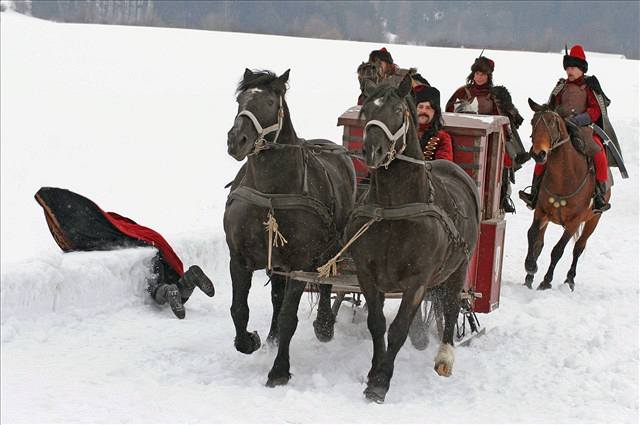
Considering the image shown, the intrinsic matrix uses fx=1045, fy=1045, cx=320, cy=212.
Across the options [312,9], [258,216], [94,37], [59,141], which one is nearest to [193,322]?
[258,216]

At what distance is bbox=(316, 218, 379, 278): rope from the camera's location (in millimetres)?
7023

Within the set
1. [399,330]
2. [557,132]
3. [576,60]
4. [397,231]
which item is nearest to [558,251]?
[557,132]

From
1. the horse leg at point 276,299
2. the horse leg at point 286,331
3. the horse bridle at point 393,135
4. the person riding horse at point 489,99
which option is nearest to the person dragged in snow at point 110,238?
the horse leg at point 276,299

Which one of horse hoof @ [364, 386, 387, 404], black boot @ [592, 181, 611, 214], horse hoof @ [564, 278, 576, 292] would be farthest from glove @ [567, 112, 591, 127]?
horse hoof @ [364, 386, 387, 404]


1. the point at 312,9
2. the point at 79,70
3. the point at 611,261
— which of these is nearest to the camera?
the point at 611,261

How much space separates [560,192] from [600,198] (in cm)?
50

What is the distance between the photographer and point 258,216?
7391 millimetres

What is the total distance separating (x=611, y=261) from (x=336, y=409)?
8091mm

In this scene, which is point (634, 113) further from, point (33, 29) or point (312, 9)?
point (312, 9)

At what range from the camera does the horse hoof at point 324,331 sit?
27.8ft

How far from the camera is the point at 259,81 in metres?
7.32

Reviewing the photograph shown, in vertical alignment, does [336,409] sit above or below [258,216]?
below

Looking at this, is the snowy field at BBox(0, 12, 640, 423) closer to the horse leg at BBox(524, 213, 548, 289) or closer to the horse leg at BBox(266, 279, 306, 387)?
the horse leg at BBox(266, 279, 306, 387)

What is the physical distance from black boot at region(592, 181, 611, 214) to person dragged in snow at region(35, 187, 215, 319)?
5149 mm
